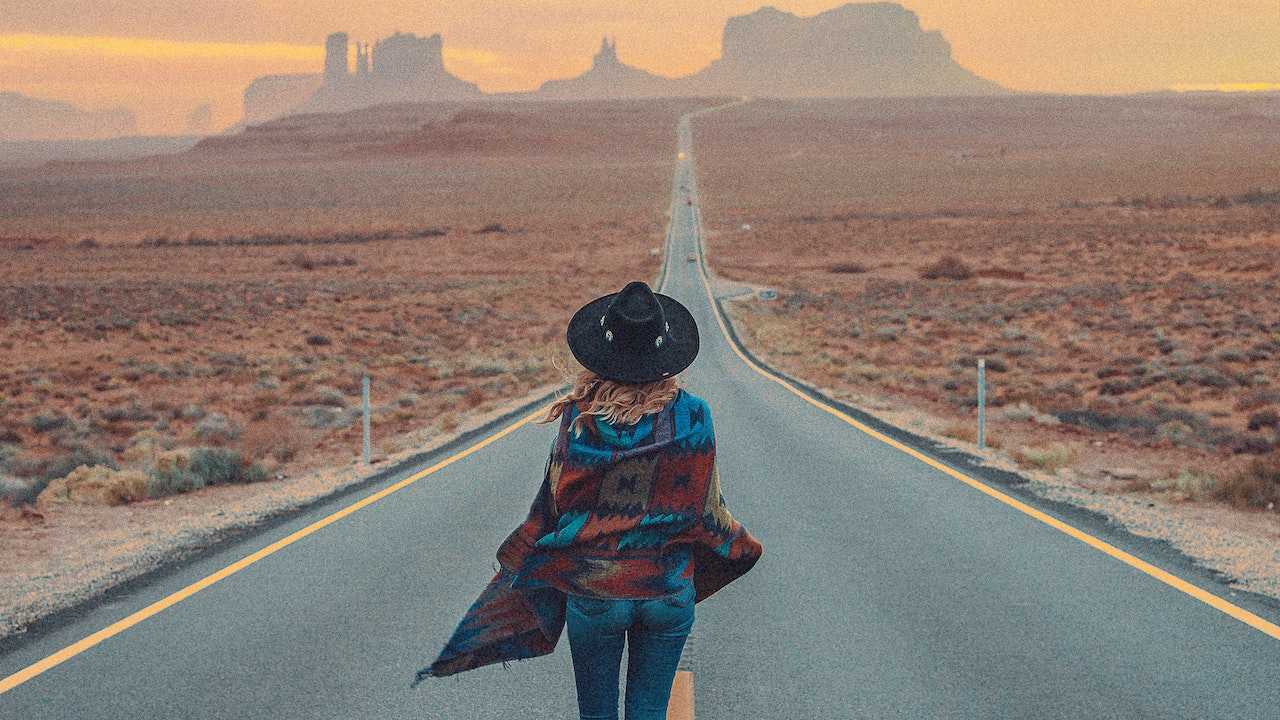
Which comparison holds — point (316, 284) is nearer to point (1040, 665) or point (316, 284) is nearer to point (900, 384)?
point (900, 384)

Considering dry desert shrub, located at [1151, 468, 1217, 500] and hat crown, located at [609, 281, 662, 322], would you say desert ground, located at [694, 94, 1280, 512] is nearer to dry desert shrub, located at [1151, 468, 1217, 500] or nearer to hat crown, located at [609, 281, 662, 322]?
dry desert shrub, located at [1151, 468, 1217, 500]

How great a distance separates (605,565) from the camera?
135 inches

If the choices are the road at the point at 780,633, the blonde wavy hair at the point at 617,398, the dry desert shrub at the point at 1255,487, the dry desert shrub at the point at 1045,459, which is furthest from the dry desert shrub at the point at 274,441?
the blonde wavy hair at the point at 617,398

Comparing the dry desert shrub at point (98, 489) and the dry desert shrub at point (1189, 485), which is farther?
the dry desert shrub at point (98, 489)

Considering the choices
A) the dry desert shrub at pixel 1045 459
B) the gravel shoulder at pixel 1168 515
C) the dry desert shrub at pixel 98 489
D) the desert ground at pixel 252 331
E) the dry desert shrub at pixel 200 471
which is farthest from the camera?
the desert ground at pixel 252 331

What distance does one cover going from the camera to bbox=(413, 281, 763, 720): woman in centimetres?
343

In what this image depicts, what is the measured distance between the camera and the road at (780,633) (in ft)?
18.5

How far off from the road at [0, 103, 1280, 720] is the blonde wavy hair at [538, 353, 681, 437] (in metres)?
2.54

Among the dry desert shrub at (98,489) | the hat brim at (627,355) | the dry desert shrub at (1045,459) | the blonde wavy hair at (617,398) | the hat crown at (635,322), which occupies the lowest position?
the dry desert shrub at (98,489)

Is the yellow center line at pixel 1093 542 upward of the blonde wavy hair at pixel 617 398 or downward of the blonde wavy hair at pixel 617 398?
downward

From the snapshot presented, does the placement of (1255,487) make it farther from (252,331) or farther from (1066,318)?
(252,331)

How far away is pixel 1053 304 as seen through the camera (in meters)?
42.9

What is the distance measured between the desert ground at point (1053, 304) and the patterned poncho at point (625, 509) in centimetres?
879

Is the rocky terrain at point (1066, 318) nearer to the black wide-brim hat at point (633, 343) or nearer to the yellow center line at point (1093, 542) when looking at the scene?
the yellow center line at point (1093, 542)
